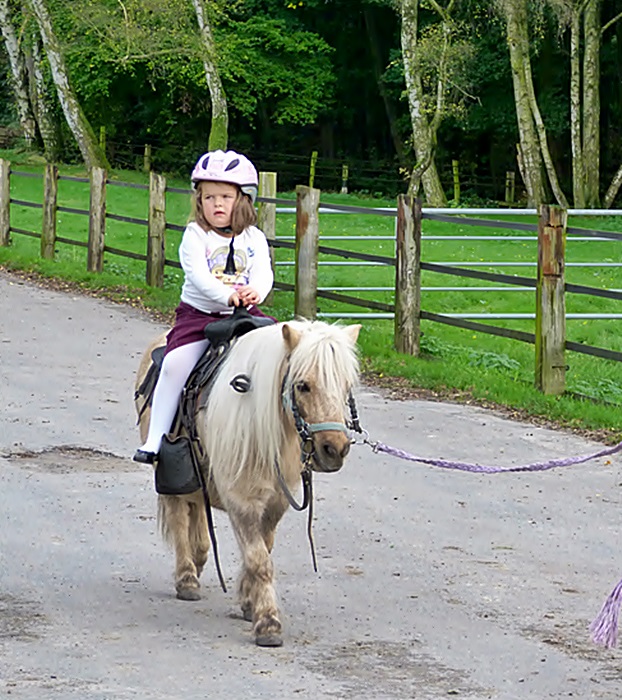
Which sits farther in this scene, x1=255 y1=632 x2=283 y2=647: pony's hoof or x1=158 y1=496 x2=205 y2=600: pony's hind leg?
x1=158 y1=496 x2=205 y2=600: pony's hind leg

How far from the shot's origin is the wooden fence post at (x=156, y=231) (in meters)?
17.8

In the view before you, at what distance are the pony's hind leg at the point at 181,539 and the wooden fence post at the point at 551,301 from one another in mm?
5688

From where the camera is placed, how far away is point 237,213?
20.3 ft

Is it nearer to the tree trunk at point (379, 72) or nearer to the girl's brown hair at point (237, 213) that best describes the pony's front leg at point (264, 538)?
the girl's brown hair at point (237, 213)

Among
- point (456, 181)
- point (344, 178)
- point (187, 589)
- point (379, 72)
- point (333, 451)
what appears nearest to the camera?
point (333, 451)

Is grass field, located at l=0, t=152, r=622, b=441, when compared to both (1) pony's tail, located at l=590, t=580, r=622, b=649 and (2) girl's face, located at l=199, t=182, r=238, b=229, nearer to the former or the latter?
(2) girl's face, located at l=199, t=182, r=238, b=229

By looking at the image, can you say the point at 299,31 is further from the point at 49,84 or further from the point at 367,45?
the point at 49,84

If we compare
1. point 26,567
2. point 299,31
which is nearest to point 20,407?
point 26,567

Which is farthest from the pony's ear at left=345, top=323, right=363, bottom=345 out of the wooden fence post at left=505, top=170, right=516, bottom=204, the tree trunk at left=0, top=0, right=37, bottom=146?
the tree trunk at left=0, top=0, right=37, bottom=146

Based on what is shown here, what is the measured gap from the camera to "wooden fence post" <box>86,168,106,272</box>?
778 inches

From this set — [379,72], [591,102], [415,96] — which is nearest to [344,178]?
[379,72]

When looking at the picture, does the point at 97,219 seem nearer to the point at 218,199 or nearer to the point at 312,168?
the point at 218,199

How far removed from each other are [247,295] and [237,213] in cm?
37

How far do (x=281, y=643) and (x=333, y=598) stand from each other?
817 mm
